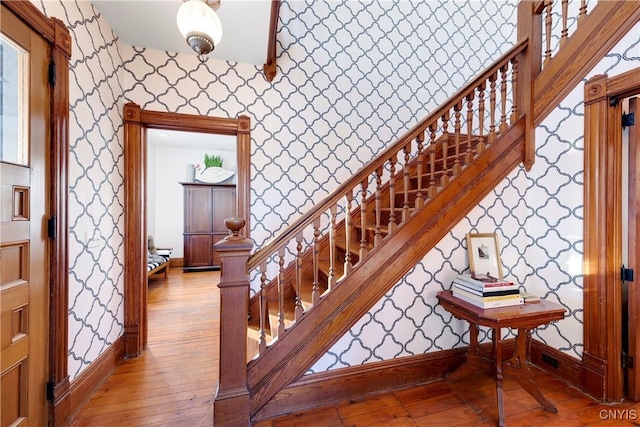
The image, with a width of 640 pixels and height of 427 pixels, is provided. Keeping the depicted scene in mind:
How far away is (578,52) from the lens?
1832 mm

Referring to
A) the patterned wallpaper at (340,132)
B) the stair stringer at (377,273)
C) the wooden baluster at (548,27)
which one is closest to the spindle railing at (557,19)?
the wooden baluster at (548,27)

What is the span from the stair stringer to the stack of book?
347mm

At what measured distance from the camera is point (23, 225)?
134 centimetres

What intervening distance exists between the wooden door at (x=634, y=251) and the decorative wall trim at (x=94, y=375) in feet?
11.4

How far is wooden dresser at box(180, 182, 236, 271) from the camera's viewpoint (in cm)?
537

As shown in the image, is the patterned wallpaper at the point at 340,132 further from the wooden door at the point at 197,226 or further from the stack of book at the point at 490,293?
the wooden door at the point at 197,226

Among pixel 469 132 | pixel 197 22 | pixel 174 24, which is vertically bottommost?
pixel 469 132

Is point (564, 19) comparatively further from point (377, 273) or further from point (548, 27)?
point (377, 273)

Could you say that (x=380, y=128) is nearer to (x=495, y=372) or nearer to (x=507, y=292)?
(x=507, y=292)

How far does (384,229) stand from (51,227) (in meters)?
1.98

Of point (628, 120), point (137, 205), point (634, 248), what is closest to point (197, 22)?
point (137, 205)

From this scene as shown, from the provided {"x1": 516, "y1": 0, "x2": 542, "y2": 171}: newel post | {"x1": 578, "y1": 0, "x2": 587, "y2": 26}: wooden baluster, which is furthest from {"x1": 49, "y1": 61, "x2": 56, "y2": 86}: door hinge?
{"x1": 578, "y1": 0, "x2": 587, "y2": 26}: wooden baluster

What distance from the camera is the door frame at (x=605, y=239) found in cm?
174

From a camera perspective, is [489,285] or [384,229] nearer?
[489,285]
